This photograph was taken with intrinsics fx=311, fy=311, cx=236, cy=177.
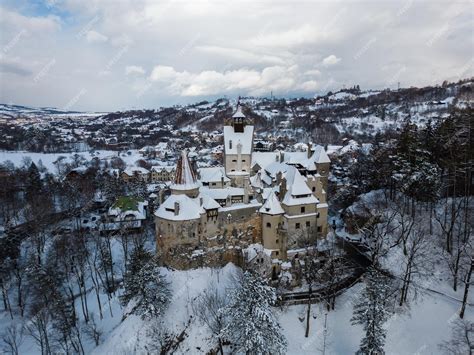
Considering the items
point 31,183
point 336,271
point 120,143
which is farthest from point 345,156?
point 120,143

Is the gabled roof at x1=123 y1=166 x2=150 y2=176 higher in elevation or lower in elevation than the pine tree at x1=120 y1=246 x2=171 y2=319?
higher

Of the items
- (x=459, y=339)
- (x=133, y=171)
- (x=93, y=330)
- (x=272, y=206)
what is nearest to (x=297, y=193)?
(x=272, y=206)

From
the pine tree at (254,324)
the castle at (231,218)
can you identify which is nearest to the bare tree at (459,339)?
the pine tree at (254,324)

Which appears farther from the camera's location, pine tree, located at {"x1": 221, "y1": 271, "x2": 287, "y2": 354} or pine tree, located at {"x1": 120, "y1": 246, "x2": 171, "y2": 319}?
pine tree, located at {"x1": 120, "y1": 246, "x2": 171, "y2": 319}

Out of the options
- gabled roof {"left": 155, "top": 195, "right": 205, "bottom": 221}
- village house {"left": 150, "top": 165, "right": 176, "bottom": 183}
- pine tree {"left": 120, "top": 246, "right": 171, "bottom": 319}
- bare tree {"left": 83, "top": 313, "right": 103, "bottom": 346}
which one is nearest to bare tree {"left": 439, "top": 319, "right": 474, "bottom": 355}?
pine tree {"left": 120, "top": 246, "right": 171, "bottom": 319}

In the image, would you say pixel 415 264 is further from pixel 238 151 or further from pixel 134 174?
pixel 134 174

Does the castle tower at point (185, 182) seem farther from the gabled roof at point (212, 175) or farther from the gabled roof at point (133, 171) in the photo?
the gabled roof at point (133, 171)

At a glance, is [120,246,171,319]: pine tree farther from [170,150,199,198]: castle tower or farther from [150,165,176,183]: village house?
[150,165,176,183]: village house
